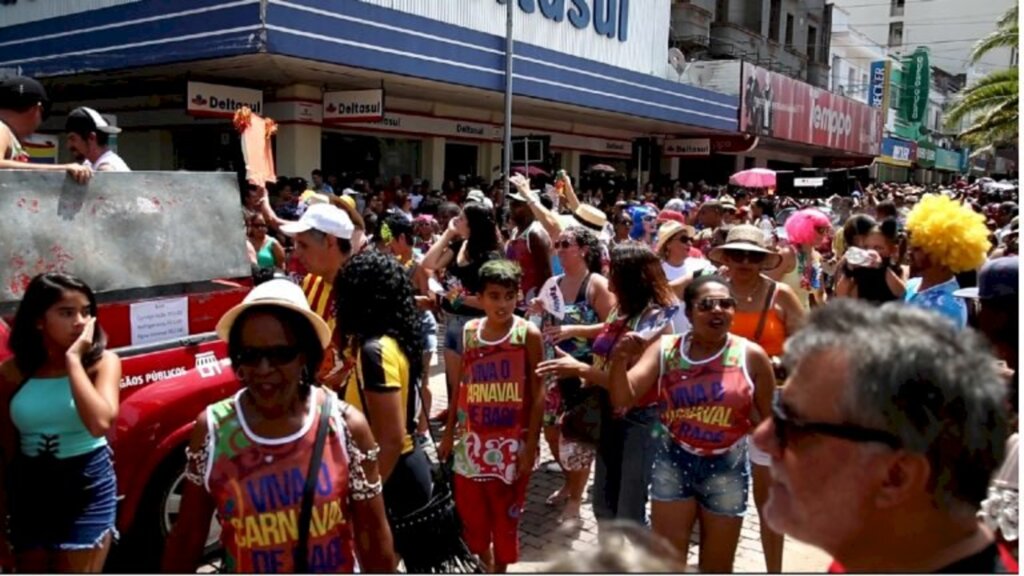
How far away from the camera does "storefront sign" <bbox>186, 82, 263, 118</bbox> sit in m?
11.5

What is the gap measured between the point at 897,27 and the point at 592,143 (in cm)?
4897

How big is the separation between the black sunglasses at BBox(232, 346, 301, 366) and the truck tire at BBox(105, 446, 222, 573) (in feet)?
5.75

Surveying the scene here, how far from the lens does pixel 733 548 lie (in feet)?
11.0

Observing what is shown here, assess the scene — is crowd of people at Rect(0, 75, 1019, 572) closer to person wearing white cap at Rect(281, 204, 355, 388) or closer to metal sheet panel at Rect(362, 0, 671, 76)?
person wearing white cap at Rect(281, 204, 355, 388)

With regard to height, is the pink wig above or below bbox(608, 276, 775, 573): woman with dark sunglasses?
above

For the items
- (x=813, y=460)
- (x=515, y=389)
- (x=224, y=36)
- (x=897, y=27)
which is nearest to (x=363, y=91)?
(x=224, y=36)

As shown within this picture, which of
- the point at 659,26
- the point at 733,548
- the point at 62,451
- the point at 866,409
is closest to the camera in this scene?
the point at 866,409

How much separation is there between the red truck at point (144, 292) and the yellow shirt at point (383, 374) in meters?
1.14

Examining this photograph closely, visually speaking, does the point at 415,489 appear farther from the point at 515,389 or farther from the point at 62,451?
the point at 62,451

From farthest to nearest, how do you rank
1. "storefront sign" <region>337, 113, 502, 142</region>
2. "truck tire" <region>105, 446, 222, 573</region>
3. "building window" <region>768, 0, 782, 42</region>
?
"building window" <region>768, 0, 782, 42</region>
"storefront sign" <region>337, 113, 502, 142</region>
"truck tire" <region>105, 446, 222, 573</region>

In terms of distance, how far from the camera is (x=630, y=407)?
364cm

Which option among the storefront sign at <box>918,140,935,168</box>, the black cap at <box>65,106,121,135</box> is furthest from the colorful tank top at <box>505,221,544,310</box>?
the storefront sign at <box>918,140,935,168</box>

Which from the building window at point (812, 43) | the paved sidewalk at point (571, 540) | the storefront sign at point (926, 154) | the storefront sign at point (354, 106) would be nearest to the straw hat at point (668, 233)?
the paved sidewalk at point (571, 540)

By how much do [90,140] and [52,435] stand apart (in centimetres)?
216
